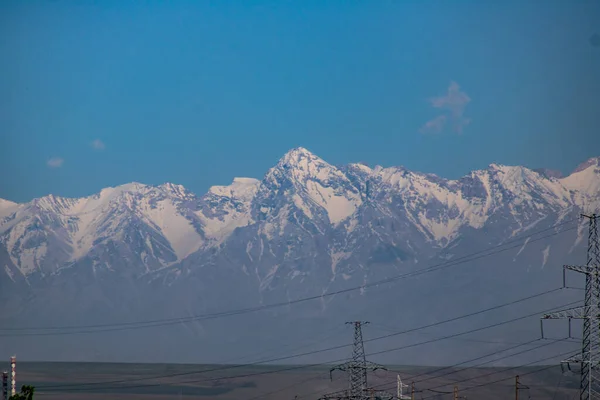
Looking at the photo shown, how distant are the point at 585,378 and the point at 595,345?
3.34 meters

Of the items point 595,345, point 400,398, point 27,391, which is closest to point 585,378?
point 595,345

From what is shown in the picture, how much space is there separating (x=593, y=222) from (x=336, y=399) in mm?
41959

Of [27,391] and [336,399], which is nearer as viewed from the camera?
[27,391]

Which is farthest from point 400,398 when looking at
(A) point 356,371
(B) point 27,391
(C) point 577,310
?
(B) point 27,391

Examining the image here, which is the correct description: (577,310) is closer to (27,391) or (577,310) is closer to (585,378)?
(585,378)

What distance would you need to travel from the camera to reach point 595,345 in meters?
105

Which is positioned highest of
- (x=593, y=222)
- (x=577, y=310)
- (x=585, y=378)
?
(x=593, y=222)

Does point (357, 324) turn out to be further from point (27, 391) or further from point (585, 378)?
point (27, 391)

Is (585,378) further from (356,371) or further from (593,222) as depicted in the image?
(356,371)

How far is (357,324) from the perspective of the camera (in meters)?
135

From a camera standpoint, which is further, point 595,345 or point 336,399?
point 336,399

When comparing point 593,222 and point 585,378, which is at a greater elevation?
point 593,222

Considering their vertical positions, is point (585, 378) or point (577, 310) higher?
point (577, 310)

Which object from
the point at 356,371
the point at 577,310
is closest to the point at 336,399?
the point at 356,371
